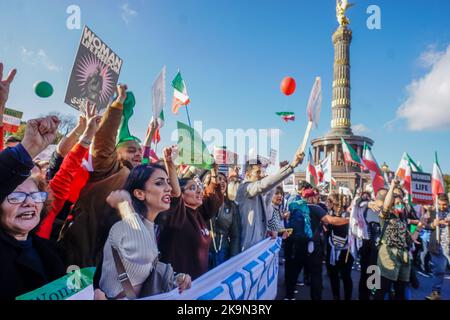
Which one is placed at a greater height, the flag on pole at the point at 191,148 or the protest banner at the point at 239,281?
the flag on pole at the point at 191,148

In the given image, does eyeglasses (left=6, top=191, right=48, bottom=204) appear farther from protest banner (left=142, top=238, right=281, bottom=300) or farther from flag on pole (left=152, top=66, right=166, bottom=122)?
flag on pole (left=152, top=66, right=166, bottom=122)

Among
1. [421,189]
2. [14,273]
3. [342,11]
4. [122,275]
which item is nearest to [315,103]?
[122,275]

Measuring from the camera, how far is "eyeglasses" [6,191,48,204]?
1.66 metres

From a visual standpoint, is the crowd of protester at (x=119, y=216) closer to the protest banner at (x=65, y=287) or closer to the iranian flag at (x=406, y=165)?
the protest banner at (x=65, y=287)

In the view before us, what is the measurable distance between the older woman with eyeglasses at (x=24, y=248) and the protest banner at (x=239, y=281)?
22 cm

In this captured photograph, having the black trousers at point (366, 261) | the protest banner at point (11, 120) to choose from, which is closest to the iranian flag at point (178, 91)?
the black trousers at point (366, 261)

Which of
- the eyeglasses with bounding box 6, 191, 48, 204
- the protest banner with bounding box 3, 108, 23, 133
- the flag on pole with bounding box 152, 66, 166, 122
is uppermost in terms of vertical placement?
the protest banner with bounding box 3, 108, 23, 133

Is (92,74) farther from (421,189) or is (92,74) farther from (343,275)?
(421,189)

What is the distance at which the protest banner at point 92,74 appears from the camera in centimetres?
273

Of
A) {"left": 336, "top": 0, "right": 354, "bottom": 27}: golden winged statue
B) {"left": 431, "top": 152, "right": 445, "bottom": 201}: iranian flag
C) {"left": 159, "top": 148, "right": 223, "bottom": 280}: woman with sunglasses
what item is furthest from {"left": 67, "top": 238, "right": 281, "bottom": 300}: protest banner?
{"left": 336, "top": 0, "right": 354, "bottom": 27}: golden winged statue

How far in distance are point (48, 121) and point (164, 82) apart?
219 centimetres

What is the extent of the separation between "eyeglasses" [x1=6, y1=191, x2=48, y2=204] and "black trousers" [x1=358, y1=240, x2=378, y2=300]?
416cm
